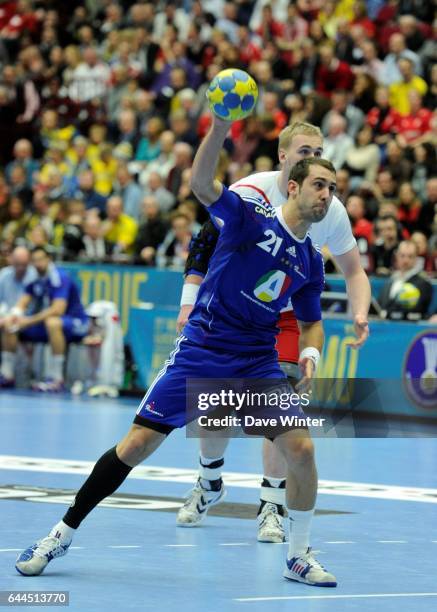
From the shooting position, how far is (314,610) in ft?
21.5

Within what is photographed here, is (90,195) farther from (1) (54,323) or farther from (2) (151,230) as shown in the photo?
(1) (54,323)

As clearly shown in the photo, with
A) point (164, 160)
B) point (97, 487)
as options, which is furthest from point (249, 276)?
point (164, 160)

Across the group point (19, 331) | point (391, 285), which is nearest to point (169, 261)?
point (19, 331)

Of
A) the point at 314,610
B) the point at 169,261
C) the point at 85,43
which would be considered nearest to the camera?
the point at 314,610

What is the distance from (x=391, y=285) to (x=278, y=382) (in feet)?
32.2

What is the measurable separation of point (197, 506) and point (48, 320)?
1142cm

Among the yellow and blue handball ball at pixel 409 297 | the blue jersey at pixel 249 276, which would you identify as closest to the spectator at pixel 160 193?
the yellow and blue handball ball at pixel 409 297

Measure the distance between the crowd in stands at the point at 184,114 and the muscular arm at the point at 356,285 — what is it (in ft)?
28.8

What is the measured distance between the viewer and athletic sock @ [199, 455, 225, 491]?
9430mm

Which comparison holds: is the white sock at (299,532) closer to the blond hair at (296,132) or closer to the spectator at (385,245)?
the blond hair at (296,132)

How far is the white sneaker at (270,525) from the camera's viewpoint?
28.9 feet

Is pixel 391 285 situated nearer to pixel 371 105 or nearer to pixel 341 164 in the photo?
pixel 341 164

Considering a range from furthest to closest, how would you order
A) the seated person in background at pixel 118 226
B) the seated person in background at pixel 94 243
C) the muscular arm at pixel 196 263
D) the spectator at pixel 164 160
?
the spectator at pixel 164 160
the seated person in background at pixel 118 226
the seated person in background at pixel 94 243
the muscular arm at pixel 196 263

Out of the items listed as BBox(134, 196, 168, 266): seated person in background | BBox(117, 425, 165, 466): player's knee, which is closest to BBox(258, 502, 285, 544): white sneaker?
BBox(117, 425, 165, 466): player's knee
